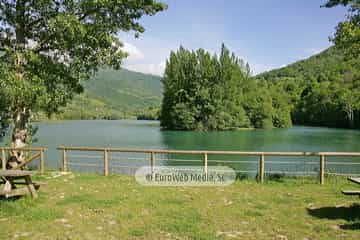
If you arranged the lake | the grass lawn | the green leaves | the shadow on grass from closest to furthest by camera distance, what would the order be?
the grass lawn, the shadow on grass, the green leaves, the lake

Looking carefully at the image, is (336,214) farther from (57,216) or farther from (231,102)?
(231,102)

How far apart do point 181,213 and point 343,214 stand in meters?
3.06

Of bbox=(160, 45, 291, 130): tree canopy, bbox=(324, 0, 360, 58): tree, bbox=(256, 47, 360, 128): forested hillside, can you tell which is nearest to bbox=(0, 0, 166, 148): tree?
bbox=(324, 0, 360, 58): tree

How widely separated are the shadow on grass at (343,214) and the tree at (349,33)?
13.9 ft

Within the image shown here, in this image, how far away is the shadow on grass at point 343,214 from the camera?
5393 millimetres

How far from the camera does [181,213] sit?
20.2 feet

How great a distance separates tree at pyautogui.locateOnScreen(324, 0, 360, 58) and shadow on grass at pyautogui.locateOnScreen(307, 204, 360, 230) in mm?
4243

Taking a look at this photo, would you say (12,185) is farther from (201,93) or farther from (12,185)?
(201,93)

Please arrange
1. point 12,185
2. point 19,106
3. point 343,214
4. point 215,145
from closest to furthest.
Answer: point 343,214
point 12,185
point 19,106
point 215,145

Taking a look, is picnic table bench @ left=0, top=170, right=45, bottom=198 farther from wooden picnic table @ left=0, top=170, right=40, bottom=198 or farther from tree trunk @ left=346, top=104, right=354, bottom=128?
tree trunk @ left=346, top=104, right=354, bottom=128

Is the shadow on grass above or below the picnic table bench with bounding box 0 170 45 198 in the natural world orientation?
below

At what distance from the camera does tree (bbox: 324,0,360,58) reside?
8.27 meters

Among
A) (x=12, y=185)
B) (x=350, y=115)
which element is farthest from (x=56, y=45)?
(x=350, y=115)

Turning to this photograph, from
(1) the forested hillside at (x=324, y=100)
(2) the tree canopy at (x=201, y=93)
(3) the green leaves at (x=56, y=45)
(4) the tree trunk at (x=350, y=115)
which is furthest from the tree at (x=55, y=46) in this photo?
(4) the tree trunk at (x=350, y=115)
